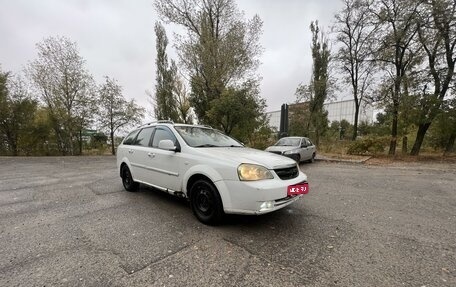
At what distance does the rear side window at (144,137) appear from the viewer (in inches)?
198

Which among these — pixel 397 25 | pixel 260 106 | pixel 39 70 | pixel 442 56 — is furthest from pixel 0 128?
pixel 442 56

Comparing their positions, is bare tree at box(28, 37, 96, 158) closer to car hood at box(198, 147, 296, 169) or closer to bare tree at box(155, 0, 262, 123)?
bare tree at box(155, 0, 262, 123)

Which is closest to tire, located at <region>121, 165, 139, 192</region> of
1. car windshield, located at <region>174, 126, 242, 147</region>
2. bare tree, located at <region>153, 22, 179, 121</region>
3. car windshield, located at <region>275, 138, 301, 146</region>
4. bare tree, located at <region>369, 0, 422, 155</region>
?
car windshield, located at <region>174, 126, 242, 147</region>

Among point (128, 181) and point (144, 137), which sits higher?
point (144, 137)

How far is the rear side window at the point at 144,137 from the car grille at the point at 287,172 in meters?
2.90

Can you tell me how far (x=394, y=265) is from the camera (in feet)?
8.39

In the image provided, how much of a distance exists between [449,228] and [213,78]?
14268 mm

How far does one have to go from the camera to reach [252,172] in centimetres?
323

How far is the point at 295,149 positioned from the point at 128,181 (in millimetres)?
7437

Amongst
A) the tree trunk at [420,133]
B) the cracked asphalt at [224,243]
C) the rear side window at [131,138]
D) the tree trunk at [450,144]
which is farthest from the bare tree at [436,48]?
the rear side window at [131,138]

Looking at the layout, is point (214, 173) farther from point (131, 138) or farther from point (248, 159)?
point (131, 138)

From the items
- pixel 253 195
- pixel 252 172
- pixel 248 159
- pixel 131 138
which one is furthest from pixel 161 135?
pixel 253 195

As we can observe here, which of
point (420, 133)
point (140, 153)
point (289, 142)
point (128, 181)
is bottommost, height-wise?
point (128, 181)

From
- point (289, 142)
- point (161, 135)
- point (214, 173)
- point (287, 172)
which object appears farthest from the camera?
point (289, 142)
